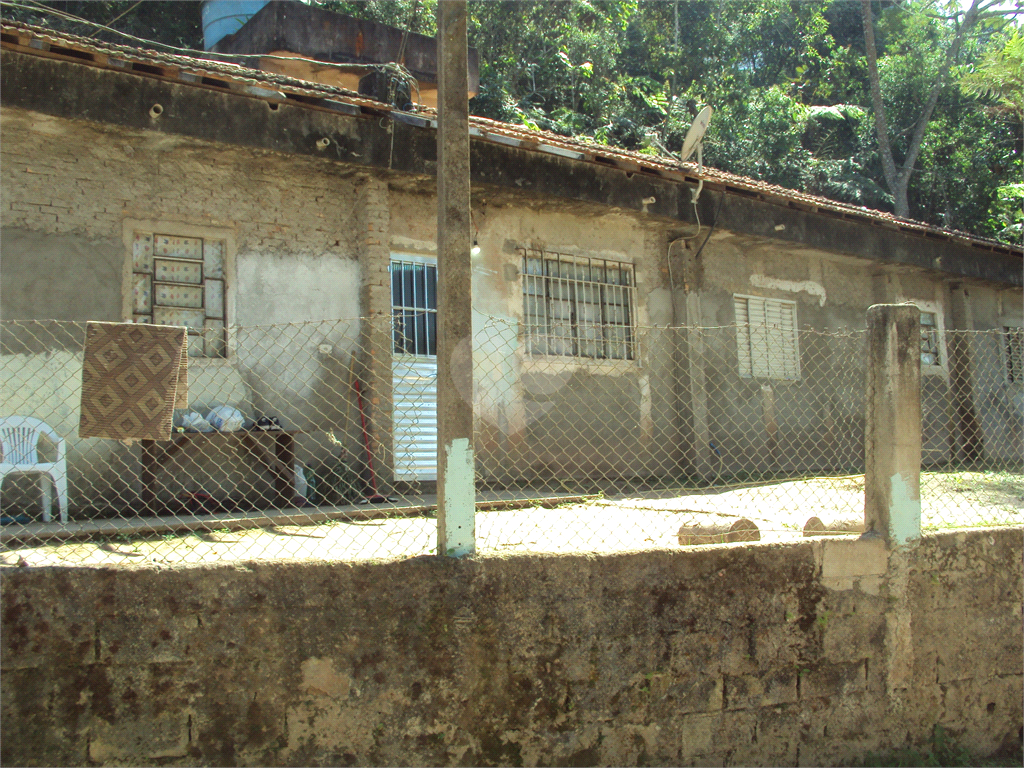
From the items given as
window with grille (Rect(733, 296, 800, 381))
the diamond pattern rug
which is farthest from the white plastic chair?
window with grille (Rect(733, 296, 800, 381))

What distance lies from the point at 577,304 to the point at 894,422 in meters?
5.20

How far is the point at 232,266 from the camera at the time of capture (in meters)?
6.89

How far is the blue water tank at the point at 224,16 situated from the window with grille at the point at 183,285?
8.47 meters

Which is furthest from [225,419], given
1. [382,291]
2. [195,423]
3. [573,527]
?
[573,527]

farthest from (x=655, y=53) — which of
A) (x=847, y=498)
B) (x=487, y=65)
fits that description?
(x=847, y=498)

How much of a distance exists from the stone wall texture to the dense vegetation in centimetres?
1338

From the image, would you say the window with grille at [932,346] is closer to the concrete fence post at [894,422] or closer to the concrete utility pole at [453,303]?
the concrete fence post at [894,422]

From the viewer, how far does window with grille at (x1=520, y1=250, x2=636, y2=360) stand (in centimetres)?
852

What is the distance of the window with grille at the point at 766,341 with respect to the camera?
9.97 metres

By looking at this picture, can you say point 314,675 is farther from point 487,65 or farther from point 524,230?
point 487,65

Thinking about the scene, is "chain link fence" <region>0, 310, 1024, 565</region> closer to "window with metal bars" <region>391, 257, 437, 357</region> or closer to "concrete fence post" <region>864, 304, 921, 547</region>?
"window with metal bars" <region>391, 257, 437, 357</region>

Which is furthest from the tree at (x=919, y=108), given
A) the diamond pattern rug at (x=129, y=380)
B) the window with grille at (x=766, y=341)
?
the diamond pattern rug at (x=129, y=380)

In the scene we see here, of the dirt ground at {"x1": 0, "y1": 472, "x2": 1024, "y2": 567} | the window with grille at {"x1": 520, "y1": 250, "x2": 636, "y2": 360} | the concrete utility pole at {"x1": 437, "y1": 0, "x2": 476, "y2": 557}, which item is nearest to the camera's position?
the concrete utility pole at {"x1": 437, "y1": 0, "x2": 476, "y2": 557}

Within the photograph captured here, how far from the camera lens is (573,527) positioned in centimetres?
539
